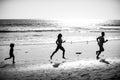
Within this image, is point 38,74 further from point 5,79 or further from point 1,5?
point 1,5

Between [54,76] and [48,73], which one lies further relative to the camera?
[48,73]

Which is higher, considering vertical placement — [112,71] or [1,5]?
[1,5]

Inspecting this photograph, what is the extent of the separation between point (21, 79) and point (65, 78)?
1.70m

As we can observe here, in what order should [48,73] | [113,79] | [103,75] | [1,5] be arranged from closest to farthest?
[113,79] < [103,75] < [48,73] < [1,5]

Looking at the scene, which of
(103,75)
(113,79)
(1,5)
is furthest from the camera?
(1,5)

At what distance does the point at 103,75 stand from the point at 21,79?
129 inches

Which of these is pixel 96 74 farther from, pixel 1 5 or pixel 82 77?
pixel 1 5

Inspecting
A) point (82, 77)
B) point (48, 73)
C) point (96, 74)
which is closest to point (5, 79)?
point (48, 73)

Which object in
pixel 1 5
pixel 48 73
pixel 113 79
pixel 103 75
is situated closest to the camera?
pixel 113 79

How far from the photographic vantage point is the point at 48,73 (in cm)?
640

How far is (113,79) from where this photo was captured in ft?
A: 18.0

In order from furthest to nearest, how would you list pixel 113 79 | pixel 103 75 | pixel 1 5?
pixel 1 5, pixel 103 75, pixel 113 79

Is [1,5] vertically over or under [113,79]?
over

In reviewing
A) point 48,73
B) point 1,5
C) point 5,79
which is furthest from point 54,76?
point 1,5
